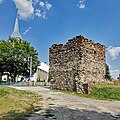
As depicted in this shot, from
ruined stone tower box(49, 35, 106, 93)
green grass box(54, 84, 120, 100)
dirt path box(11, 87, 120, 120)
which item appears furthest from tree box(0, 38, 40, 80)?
dirt path box(11, 87, 120, 120)

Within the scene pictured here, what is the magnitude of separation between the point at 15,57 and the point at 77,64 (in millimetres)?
23823

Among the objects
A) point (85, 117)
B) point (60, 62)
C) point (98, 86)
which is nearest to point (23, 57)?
point (60, 62)

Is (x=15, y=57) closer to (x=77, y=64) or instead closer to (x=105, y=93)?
(x=77, y=64)

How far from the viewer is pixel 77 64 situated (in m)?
17.9

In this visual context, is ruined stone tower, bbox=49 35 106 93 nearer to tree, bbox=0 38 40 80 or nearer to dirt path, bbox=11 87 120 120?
dirt path, bbox=11 87 120 120

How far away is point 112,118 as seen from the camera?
24.9ft

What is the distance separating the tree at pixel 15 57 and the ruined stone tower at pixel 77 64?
67.8 ft

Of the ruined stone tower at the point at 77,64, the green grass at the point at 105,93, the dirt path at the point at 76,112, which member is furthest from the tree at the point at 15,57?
the dirt path at the point at 76,112

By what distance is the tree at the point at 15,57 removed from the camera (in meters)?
39.5

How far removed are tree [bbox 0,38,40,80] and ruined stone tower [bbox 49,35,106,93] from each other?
20653mm

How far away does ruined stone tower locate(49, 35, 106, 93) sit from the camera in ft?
58.6

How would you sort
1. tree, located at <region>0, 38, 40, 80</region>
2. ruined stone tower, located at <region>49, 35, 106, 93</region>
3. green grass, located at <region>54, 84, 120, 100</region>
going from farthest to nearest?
tree, located at <region>0, 38, 40, 80</region> → ruined stone tower, located at <region>49, 35, 106, 93</region> → green grass, located at <region>54, 84, 120, 100</region>

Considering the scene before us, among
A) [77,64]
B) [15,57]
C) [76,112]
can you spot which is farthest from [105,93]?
[15,57]

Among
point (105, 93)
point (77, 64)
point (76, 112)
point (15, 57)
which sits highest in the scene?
point (15, 57)
